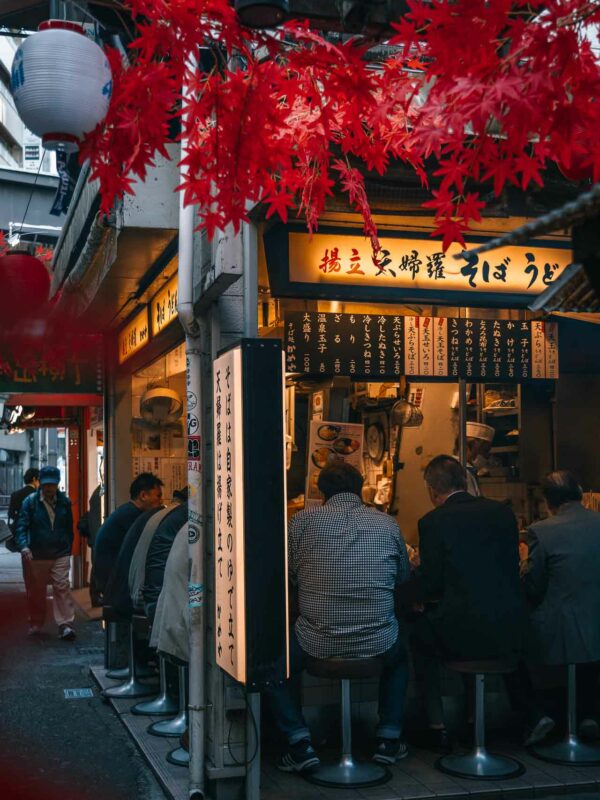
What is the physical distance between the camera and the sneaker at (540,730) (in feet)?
26.0

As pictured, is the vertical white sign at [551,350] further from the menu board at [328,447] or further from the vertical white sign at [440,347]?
the menu board at [328,447]

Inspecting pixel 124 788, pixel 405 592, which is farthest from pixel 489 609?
pixel 124 788

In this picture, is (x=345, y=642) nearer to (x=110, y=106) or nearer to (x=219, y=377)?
(x=219, y=377)

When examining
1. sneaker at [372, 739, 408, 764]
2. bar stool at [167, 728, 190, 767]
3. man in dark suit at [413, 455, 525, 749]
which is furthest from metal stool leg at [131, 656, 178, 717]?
man in dark suit at [413, 455, 525, 749]

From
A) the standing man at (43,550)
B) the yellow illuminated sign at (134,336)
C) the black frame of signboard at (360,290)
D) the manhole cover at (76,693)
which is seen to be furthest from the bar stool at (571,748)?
the standing man at (43,550)

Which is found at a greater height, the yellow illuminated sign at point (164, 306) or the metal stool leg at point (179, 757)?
the yellow illuminated sign at point (164, 306)

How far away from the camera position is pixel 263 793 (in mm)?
7133

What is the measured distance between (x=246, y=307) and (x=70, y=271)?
5.47 m

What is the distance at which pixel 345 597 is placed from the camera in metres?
7.21

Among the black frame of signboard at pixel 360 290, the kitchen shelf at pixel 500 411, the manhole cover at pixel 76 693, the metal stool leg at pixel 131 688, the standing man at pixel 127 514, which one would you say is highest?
the black frame of signboard at pixel 360 290

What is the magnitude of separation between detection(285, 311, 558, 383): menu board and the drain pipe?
1.38 meters

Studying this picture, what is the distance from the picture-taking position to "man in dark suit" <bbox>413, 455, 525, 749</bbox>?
7.26 metres

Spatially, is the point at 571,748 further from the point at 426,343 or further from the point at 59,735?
the point at 59,735

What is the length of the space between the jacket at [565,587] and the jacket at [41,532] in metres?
8.76
